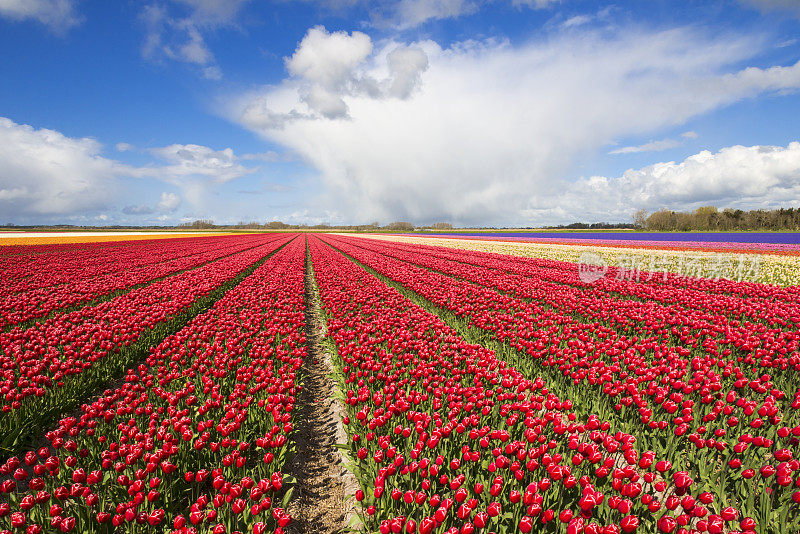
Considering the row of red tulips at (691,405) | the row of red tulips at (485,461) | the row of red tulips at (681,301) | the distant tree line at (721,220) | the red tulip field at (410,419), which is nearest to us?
the row of red tulips at (485,461)

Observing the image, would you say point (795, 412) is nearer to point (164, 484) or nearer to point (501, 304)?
point (501, 304)

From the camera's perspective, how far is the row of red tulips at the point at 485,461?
298 cm

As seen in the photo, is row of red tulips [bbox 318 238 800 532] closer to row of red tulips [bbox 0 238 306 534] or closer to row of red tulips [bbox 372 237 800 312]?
row of red tulips [bbox 0 238 306 534]

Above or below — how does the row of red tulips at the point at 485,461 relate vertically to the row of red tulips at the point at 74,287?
below

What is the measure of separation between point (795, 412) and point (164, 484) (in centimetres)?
830

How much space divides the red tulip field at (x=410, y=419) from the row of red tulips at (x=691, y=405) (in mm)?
39

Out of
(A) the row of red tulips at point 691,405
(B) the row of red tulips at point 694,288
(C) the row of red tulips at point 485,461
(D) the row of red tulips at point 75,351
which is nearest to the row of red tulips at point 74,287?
(D) the row of red tulips at point 75,351

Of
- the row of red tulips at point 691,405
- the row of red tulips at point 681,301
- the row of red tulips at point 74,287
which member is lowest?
the row of red tulips at point 691,405

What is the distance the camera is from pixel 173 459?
3939 millimetres

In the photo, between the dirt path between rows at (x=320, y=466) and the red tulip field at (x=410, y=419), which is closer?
the red tulip field at (x=410, y=419)

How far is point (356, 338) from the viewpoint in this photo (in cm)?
834

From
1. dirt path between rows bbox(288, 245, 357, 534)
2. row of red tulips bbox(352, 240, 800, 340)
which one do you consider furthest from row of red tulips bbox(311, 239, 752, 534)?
row of red tulips bbox(352, 240, 800, 340)

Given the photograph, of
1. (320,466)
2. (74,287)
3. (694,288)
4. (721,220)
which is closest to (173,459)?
(320,466)

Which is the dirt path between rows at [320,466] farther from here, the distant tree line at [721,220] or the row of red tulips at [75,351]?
the distant tree line at [721,220]
